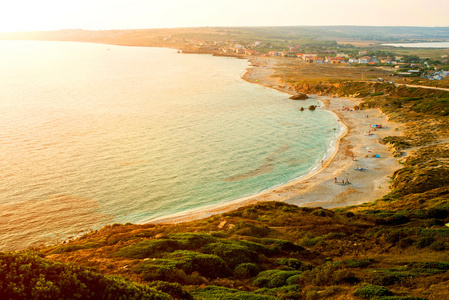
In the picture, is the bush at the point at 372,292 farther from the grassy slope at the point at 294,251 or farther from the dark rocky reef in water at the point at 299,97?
the dark rocky reef in water at the point at 299,97

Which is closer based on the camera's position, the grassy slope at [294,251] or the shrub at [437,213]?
the grassy slope at [294,251]

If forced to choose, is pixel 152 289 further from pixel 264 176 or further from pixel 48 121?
pixel 48 121

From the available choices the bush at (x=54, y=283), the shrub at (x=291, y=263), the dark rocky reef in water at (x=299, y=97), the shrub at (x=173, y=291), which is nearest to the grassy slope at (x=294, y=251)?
the shrub at (x=291, y=263)

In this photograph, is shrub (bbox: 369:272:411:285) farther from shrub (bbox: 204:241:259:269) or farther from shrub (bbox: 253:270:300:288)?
shrub (bbox: 204:241:259:269)

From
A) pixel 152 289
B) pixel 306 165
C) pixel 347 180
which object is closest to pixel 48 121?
pixel 306 165

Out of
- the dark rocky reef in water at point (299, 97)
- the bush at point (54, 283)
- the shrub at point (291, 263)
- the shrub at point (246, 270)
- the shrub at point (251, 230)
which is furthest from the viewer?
the dark rocky reef in water at point (299, 97)

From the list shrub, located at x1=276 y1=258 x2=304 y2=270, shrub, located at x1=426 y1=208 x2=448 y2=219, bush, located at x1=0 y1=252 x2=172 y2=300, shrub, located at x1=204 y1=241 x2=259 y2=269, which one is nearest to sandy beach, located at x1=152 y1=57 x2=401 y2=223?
shrub, located at x1=426 y1=208 x2=448 y2=219

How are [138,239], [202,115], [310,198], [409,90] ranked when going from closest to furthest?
1. [138,239]
2. [310,198]
3. [202,115]
4. [409,90]
